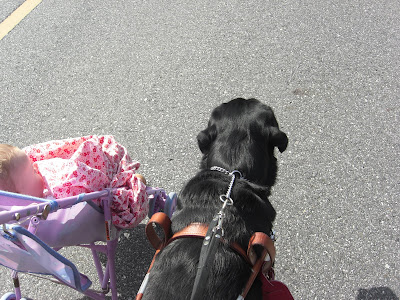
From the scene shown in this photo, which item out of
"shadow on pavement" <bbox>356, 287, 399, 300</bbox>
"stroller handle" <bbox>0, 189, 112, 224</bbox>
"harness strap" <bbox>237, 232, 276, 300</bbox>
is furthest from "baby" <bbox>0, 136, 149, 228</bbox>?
"shadow on pavement" <bbox>356, 287, 399, 300</bbox>

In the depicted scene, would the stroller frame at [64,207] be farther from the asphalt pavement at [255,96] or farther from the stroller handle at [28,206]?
the asphalt pavement at [255,96]

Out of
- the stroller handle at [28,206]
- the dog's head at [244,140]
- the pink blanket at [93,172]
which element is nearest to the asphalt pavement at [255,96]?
the pink blanket at [93,172]

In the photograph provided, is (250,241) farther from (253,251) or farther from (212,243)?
(212,243)

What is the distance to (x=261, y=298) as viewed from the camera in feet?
5.95

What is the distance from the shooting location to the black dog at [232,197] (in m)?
1.65

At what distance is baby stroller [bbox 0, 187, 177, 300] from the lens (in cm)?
145

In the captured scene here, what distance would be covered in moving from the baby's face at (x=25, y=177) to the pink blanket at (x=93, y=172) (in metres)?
0.04

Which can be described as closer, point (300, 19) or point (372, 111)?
point (372, 111)

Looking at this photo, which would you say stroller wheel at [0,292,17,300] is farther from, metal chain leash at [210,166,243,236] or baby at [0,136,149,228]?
metal chain leash at [210,166,243,236]

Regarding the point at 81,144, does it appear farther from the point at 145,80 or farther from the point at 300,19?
the point at 300,19

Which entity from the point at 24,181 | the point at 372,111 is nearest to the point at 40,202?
the point at 24,181

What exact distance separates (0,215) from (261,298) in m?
1.21

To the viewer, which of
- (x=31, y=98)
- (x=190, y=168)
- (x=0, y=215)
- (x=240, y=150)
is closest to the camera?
(x=0, y=215)

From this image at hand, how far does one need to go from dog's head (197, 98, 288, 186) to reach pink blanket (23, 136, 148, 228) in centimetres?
46
